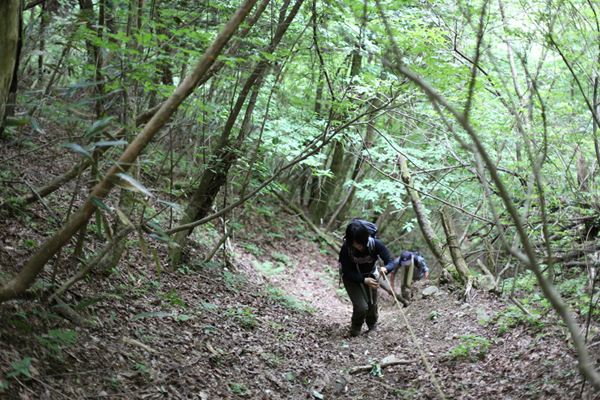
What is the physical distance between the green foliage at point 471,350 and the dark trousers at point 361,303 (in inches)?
65.8

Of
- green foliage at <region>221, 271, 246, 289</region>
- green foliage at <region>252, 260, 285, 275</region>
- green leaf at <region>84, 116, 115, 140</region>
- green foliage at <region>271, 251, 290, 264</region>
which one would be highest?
green leaf at <region>84, 116, 115, 140</region>

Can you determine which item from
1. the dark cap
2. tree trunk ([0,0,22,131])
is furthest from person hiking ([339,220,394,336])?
tree trunk ([0,0,22,131])

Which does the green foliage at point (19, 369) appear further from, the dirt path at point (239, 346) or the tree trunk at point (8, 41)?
the tree trunk at point (8, 41)

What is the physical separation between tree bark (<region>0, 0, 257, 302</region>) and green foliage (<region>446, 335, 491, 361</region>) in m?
4.02

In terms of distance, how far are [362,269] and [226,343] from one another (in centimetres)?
256

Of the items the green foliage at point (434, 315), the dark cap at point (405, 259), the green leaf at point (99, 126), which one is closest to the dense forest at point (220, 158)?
the green leaf at point (99, 126)

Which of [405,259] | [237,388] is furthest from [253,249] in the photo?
[237,388]

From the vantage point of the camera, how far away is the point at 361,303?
6109mm

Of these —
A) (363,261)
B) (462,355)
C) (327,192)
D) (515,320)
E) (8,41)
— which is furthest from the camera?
(327,192)

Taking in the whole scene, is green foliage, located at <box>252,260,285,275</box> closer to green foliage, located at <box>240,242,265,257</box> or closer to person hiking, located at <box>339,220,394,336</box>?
green foliage, located at <box>240,242,265,257</box>

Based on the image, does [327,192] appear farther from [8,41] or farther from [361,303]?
[8,41]

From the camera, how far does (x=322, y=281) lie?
35.8ft

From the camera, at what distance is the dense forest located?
280 centimetres

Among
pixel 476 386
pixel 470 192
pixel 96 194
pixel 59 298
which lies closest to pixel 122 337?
pixel 59 298
